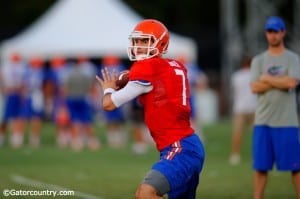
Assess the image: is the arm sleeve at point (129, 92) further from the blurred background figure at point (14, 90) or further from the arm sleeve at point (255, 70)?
the blurred background figure at point (14, 90)

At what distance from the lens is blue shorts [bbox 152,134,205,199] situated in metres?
8.86

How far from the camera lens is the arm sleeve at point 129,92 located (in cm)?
891

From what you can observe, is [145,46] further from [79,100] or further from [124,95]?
[79,100]

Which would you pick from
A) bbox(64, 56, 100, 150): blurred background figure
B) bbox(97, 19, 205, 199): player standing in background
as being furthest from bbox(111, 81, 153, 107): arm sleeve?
bbox(64, 56, 100, 150): blurred background figure

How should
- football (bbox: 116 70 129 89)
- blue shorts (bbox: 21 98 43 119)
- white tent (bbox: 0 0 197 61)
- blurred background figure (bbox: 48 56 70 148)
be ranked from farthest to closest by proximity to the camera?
1. white tent (bbox: 0 0 197 61)
2. blurred background figure (bbox: 48 56 70 148)
3. blue shorts (bbox: 21 98 43 119)
4. football (bbox: 116 70 129 89)

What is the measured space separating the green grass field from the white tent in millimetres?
6565

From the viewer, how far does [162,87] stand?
29.6 feet

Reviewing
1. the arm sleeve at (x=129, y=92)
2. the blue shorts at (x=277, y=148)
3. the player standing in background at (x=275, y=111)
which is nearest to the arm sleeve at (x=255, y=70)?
the player standing in background at (x=275, y=111)

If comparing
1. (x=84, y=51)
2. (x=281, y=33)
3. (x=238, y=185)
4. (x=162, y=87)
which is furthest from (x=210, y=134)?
(x=162, y=87)

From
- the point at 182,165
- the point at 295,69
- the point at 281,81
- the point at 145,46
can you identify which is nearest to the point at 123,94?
the point at 145,46

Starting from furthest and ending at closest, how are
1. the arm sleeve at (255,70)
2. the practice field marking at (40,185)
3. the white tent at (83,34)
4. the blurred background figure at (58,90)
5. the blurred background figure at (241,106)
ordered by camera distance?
the white tent at (83,34), the blurred background figure at (58,90), the blurred background figure at (241,106), the practice field marking at (40,185), the arm sleeve at (255,70)

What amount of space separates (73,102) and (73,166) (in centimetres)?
604

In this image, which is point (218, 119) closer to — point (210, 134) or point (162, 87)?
point (210, 134)

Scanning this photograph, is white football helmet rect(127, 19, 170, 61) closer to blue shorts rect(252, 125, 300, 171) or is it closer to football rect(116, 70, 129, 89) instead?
football rect(116, 70, 129, 89)
